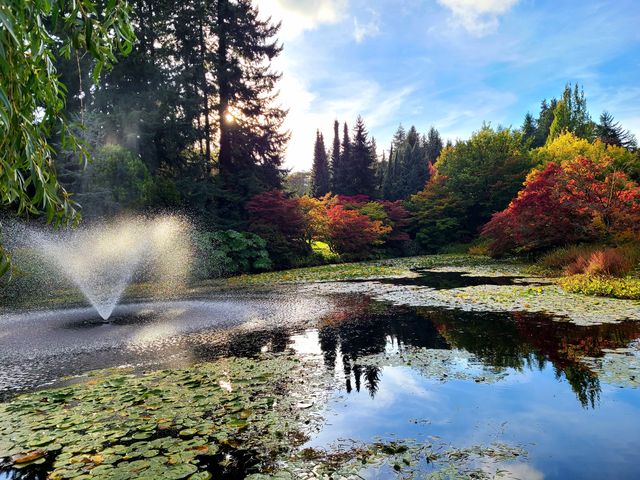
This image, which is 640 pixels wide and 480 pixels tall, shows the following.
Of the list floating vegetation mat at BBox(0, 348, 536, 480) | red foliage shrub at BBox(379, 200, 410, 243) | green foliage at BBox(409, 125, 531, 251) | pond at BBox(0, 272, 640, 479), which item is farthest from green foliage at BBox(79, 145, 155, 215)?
green foliage at BBox(409, 125, 531, 251)

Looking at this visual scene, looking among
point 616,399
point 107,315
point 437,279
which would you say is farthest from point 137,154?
point 616,399

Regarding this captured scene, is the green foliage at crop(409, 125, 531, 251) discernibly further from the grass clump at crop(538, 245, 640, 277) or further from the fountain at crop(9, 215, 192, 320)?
the fountain at crop(9, 215, 192, 320)

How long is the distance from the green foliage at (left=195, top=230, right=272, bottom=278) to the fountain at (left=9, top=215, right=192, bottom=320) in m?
0.77

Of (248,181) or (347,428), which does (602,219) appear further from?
(248,181)

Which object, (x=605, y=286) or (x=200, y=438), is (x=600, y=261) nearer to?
(x=605, y=286)

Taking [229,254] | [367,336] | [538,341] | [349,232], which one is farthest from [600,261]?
[349,232]

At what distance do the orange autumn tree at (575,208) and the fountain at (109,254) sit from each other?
1592 cm

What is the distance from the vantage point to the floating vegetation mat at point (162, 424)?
3.40 m

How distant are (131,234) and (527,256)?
19938 mm

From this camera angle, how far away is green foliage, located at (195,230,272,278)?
19938 mm

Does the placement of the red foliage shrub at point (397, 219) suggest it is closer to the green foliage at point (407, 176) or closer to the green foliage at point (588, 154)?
the green foliage at point (588, 154)

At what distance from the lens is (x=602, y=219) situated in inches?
624

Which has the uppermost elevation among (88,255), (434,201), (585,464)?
(434,201)

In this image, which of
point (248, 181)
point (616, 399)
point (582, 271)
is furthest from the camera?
point (248, 181)
